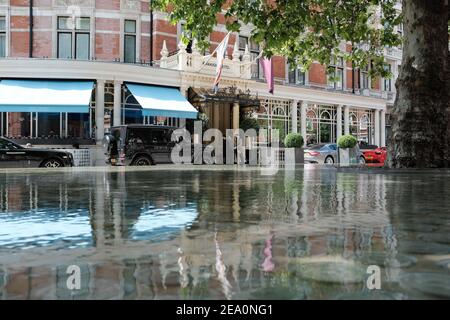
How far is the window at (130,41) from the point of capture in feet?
86.9

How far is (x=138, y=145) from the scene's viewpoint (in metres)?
20.0

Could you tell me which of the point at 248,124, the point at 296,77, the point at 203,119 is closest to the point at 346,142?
the point at 248,124

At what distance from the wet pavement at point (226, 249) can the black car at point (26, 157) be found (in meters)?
14.3

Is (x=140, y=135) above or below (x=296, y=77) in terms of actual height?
below

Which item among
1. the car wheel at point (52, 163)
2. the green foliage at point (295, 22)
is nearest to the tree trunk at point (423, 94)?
the green foliage at point (295, 22)

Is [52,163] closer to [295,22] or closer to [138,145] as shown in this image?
[138,145]

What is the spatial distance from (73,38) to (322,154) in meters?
14.3

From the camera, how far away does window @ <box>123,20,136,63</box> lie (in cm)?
2650

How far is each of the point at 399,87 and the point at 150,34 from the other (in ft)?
60.0

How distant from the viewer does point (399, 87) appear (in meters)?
10.9

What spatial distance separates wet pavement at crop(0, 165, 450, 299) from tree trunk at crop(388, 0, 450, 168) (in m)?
6.54

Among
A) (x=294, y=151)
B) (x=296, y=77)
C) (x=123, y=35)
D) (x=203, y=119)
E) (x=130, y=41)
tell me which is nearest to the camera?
(x=294, y=151)

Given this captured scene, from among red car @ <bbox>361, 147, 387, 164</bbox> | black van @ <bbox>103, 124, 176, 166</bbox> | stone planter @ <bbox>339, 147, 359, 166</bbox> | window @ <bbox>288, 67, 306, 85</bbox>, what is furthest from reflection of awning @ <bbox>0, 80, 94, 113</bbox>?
red car @ <bbox>361, 147, 387, 164</bbox>

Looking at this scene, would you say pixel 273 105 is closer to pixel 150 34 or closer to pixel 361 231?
pixel 150 34
